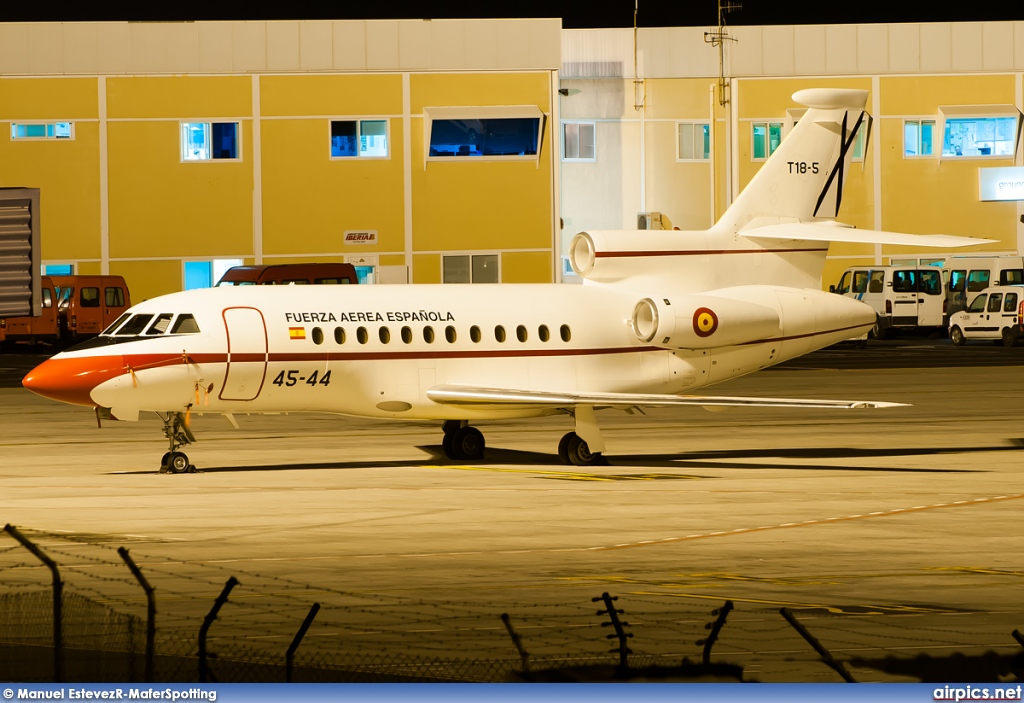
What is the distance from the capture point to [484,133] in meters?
63.6

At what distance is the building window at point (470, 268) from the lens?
6350cm

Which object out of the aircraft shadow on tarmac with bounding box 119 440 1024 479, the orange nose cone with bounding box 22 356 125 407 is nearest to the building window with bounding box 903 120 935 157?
the aircraft shadow on tarmac with bounding box 119 440 1024 479

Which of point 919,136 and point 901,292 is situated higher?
point 919,136

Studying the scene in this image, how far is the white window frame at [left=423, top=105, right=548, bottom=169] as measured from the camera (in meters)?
63.1

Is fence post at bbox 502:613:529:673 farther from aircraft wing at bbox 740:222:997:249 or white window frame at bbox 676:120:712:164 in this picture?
white window frame at bbox 676:120:712:164

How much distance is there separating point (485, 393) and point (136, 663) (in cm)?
1289

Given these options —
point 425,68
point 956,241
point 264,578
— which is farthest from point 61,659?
point 425,68

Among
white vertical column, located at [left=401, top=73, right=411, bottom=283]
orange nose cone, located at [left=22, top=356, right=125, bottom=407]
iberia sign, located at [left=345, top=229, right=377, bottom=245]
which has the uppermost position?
white vertical column, located at [left=401, top=73, right=411, bottom=283]

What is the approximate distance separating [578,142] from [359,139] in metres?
13.4

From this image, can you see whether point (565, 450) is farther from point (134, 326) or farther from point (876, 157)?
point (876, 157)

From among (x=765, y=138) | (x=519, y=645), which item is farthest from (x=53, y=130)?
(x=519, y=645)

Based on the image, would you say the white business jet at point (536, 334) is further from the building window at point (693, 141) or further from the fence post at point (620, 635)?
the building window at point (693, 141)

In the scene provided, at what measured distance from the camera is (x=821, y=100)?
2689 cm

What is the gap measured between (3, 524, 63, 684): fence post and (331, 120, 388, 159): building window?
4630cm
